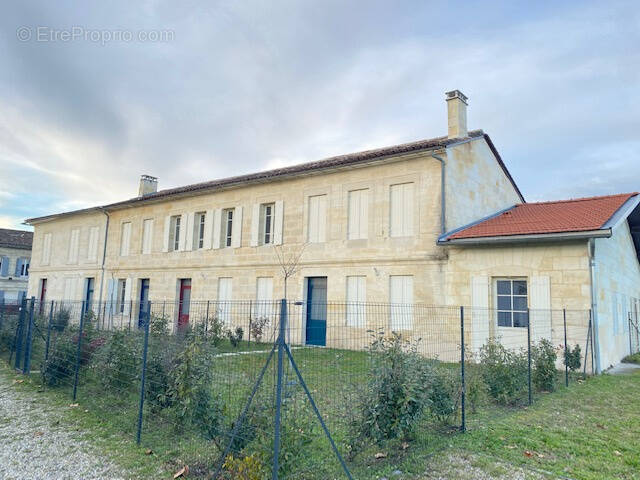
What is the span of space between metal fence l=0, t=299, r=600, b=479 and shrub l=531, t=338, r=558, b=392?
3 cm

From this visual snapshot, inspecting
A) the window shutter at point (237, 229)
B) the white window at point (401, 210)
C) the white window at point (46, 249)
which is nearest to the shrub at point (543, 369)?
the white window at point (401, 210)

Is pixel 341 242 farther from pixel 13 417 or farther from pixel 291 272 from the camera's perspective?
pixel 13 417

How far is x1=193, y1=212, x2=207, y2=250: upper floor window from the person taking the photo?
2020cm

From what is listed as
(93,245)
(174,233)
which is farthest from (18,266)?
(174,233)

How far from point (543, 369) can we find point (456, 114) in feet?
30.4

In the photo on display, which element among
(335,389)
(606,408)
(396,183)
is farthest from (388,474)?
(396,183)

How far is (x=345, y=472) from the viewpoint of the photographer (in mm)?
4285

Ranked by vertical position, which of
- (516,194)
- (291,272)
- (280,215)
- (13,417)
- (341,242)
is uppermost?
(516,194)

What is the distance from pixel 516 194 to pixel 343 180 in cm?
792

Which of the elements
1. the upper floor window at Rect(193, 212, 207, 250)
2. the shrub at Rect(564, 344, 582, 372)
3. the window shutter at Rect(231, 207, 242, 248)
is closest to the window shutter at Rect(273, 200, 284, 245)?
the window shutter at Rect(231, 207, 242, 248)

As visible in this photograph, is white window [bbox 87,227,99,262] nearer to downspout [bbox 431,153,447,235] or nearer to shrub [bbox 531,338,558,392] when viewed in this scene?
downspout [bbox 431,153,447,235]

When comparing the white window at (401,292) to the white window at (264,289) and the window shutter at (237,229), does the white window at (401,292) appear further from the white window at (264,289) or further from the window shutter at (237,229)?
the window shutter at (237,229)

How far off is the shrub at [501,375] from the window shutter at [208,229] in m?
14.1

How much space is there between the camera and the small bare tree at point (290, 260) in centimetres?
1634
